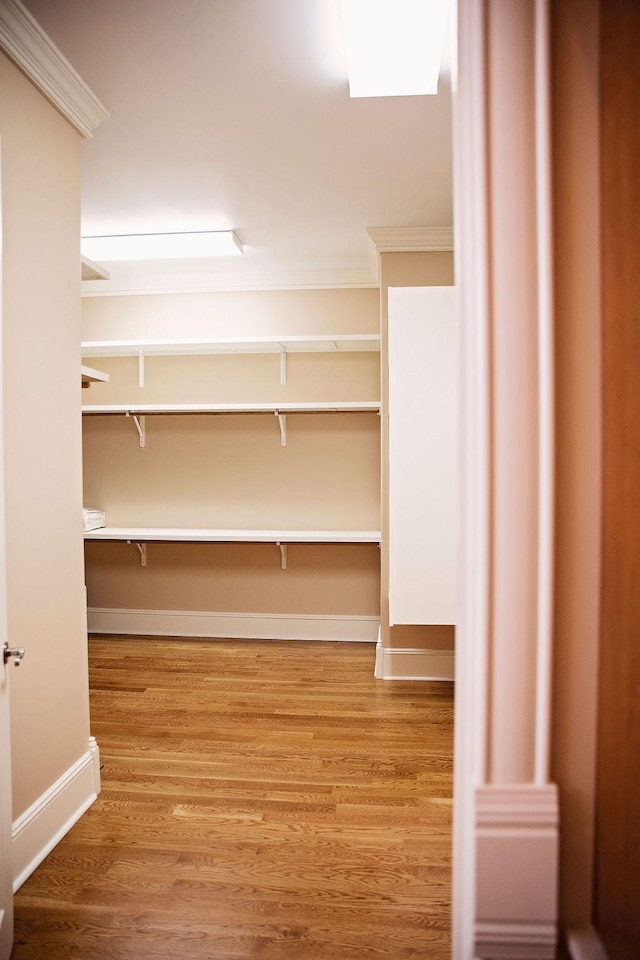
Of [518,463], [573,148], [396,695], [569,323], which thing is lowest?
[396,695]

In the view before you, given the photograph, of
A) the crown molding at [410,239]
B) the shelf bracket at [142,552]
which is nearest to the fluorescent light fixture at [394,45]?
the crown molding at [410,239]

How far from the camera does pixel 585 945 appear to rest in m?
0.81

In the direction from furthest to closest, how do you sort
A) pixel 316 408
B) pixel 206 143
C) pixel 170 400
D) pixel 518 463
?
1. pixel 170 400
2. pixel 316 408
3. pixel 206 143
4. pixel 518 463

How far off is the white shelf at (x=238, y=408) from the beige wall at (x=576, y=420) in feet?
9.87

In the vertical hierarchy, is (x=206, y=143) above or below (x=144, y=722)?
above

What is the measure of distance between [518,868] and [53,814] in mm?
1778

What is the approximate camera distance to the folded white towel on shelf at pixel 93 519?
4191mm

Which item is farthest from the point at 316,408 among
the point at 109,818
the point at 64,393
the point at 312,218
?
the point at 109,818

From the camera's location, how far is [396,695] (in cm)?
332

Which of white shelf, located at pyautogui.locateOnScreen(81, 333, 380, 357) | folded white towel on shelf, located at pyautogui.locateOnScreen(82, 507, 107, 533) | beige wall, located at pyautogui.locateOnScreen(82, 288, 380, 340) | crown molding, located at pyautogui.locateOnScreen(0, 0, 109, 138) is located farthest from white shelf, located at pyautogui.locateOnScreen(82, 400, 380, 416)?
crown molding, located at pyautogui.locateOnScreen(0, 0, 109, 138)

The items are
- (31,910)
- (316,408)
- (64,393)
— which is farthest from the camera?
(316,408)

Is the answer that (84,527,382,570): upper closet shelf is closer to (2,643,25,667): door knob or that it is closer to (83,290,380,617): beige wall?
(83,290,380,617): beige wall

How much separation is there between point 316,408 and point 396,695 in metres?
1.84

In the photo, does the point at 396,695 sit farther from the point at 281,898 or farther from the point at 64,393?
the point at 64,393
